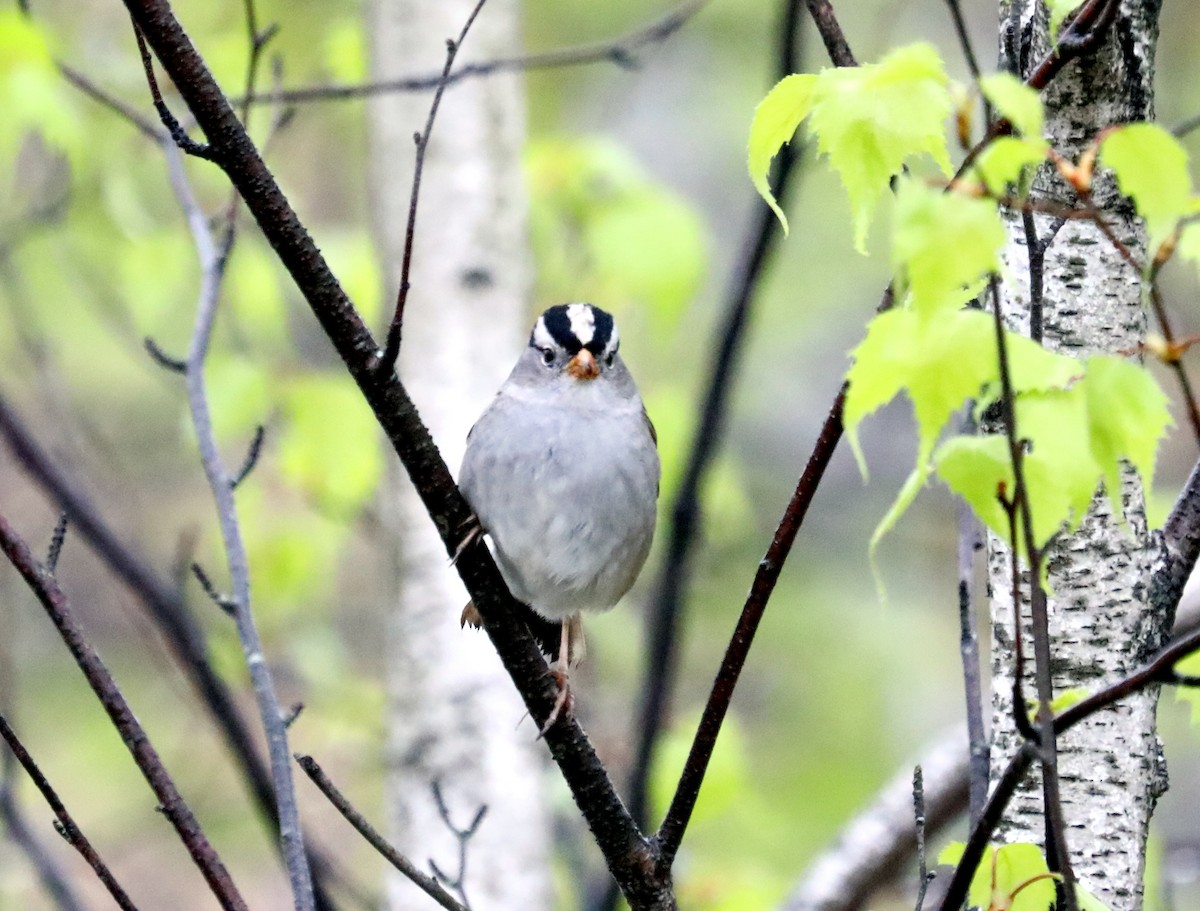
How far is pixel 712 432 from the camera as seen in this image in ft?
8.84

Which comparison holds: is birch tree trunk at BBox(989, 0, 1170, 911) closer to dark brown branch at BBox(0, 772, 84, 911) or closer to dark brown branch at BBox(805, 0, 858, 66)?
dark brown branch at BBox(805, 0, 858, 66)

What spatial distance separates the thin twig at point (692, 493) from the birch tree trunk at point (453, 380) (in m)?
0.30

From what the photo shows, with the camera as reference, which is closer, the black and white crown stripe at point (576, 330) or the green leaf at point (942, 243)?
the green leaf at point (942, 243)

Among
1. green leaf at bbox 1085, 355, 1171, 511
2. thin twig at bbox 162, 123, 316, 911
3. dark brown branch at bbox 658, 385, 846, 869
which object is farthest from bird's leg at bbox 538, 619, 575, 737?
green leaf at bbox 1085, 355, 1171, 511

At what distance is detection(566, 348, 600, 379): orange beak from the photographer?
99.1 inches

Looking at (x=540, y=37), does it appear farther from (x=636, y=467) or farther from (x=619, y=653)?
(x=636, y=467)

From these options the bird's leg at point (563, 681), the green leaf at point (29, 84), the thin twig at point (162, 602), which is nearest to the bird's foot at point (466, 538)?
the bird's leg at point (563, 681)

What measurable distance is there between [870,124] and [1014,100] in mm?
352

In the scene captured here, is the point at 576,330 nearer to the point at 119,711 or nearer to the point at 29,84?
the point at 29,84

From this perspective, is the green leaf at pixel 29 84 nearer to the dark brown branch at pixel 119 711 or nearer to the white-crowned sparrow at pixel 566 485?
the white-crowned sparrow at pixel 566 485

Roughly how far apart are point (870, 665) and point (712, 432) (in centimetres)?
377

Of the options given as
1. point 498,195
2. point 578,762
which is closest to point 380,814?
point 498,195

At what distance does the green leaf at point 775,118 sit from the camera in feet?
4.31

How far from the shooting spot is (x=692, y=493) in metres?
2.71
